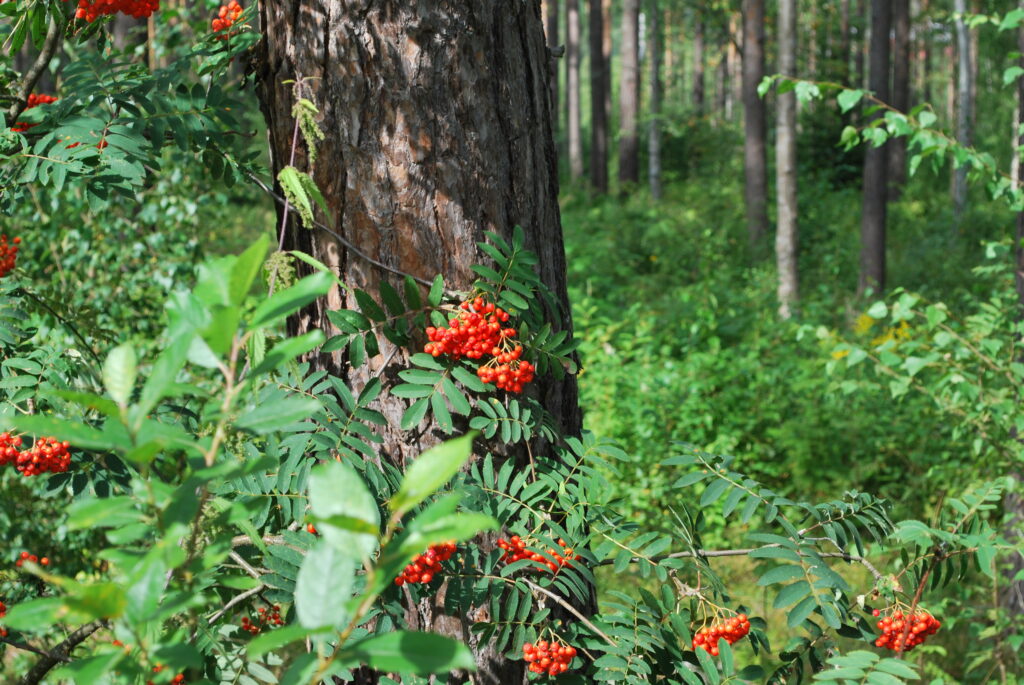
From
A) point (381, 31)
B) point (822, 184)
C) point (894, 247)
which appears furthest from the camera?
point (822, 184)

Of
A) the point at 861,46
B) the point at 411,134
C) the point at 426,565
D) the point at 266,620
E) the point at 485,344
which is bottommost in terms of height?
the point at 266,620

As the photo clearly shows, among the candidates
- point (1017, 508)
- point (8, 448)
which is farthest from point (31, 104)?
point (1017, 508)

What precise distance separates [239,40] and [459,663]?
167 centimetres

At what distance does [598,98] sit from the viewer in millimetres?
17891

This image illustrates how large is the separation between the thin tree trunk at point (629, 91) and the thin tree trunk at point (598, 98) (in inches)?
18.0

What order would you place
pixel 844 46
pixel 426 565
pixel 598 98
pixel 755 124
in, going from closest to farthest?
pixel 426 565, pixel 755 124, pixel 598 98, pixel 844 46

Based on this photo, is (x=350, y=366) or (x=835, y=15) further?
(x=835, y=15)

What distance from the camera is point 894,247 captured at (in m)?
13.5

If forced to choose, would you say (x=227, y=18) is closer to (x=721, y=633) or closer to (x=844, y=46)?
(x=721, y=633)

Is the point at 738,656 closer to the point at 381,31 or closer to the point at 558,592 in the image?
the point at 558,592

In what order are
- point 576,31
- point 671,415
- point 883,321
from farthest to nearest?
point 576,31 → point 883,321 → point 671,415

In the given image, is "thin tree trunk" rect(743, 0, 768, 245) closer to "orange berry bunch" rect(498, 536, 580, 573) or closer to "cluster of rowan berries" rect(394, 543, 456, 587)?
"orange berry bunch" rect(498, 536, 580, 573)

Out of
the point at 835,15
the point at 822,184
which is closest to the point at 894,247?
the point at 822,184

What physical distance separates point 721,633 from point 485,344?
27.8 inches
